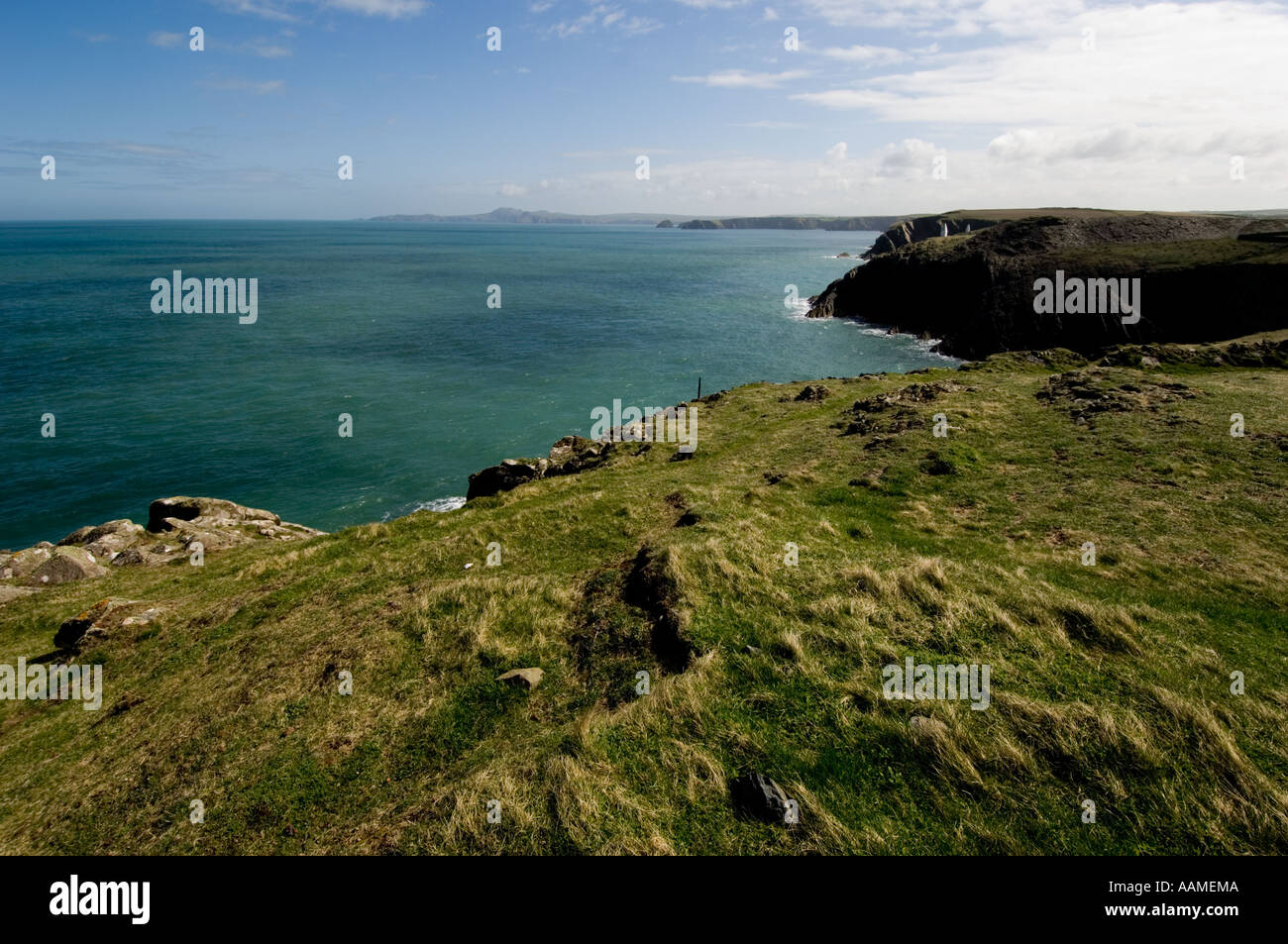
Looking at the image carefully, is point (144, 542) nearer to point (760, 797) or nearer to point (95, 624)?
point (95, 624)

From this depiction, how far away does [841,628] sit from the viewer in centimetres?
1446

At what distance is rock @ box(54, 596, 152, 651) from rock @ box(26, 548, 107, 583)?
10.8 m

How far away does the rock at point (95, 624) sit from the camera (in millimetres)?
18547

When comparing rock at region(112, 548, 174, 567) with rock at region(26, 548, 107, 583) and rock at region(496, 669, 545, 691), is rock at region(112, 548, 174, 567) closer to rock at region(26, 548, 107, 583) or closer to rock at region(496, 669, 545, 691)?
rock at region(26, 548, 107, 583)

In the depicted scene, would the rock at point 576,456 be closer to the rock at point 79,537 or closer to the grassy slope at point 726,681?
the grassy slope at point 726,681

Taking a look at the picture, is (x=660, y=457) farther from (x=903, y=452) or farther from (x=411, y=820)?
(x=411, y=820)

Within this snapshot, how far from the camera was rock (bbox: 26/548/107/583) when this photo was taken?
26750 millimetres

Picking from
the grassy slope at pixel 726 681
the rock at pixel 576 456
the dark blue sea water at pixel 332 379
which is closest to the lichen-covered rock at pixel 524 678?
the grassy slope at pixel 726 681

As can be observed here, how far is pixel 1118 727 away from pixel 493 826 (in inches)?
451

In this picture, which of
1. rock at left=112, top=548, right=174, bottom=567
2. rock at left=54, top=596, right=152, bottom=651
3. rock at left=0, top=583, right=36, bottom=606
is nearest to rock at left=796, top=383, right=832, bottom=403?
rock at left=54, top=596, right=152, bottom=651

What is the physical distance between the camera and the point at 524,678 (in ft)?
46.9

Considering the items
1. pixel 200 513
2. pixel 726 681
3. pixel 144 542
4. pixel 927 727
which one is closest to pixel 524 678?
pixel 726 681

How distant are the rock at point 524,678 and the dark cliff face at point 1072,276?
288ft
